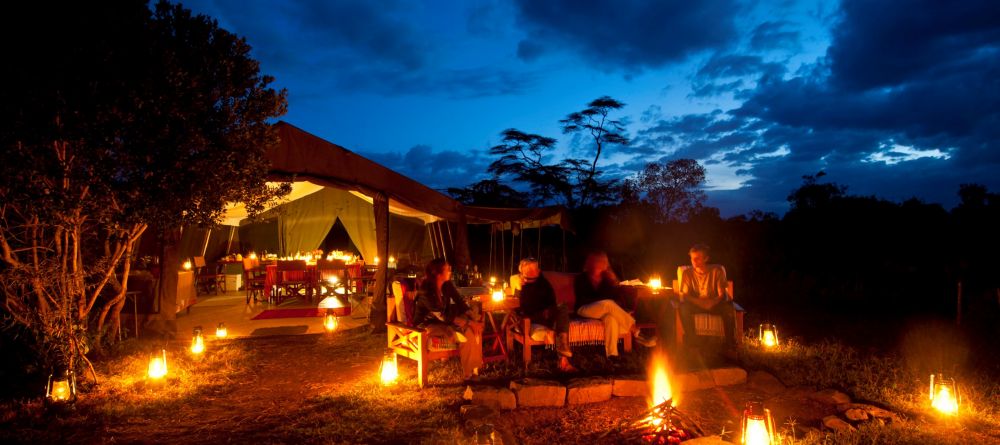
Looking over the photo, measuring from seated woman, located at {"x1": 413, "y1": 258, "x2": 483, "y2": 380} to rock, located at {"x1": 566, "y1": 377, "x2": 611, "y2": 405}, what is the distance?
0.96m

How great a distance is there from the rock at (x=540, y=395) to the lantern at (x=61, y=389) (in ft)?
10.9

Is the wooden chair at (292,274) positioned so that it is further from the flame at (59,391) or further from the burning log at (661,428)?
the burning log at (661,428)

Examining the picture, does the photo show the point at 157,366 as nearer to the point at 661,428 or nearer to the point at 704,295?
the point at 661,428

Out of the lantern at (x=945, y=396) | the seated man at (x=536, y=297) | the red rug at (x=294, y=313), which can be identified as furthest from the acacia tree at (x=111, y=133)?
the lantern at (x=945, y=396)

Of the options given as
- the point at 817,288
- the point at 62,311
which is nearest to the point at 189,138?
the point at 62,311

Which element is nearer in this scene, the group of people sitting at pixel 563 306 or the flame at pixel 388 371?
the flame at pixel 388 371

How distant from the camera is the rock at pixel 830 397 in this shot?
3.94 meters

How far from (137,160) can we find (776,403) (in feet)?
16.6

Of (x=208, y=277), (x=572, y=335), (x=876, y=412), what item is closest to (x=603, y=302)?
(x=572, y=335)

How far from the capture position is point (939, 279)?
29.3ft

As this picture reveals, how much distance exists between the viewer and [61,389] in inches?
157

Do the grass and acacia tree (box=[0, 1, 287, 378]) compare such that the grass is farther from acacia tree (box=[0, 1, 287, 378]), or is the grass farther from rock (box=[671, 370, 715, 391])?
acacia tree (box=[0, 1, 287, 378])

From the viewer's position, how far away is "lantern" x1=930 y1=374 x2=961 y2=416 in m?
3.58

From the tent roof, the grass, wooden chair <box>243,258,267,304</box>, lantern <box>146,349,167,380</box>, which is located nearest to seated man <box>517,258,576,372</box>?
the grass
